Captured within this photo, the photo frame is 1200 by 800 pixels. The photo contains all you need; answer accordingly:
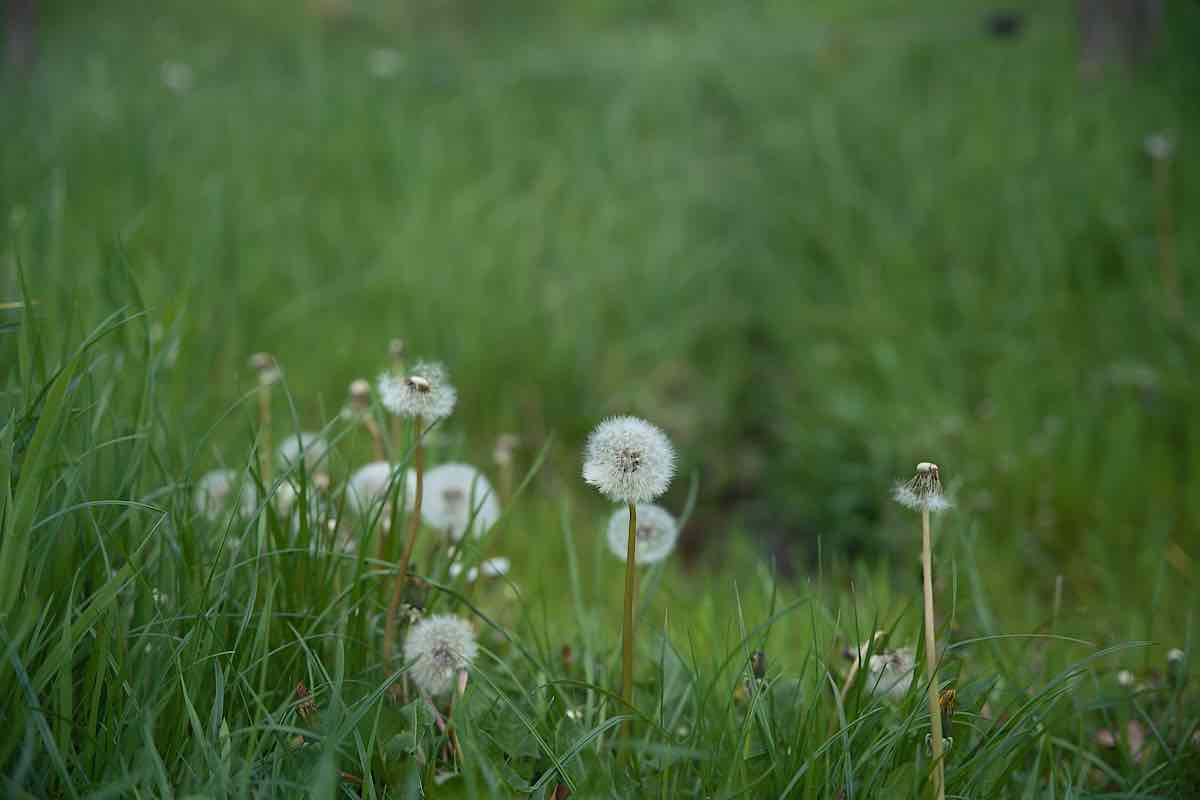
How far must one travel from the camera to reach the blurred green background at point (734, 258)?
107 inches

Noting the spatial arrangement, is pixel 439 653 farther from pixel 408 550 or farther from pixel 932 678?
pixel 932 678

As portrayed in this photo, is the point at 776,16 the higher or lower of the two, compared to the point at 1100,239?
higher

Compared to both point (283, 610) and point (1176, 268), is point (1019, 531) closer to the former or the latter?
point (1176, 268)

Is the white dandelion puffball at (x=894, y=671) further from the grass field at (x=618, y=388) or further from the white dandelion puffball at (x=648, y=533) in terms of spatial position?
the white dandelion puffball at (x=648, y=533)

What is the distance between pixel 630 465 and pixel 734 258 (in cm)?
297

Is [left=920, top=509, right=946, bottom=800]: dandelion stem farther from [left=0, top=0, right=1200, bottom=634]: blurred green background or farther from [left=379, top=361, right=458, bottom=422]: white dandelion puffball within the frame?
[left=0, top=0, right=1200, bottom=634]: blurred green background

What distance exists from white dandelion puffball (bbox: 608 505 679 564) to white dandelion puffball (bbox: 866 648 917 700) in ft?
0.99

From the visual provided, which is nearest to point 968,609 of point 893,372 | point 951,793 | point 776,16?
point 951,793

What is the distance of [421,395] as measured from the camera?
104 centimetres

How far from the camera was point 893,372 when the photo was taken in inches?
124

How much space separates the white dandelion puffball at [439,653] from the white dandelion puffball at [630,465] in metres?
0.27

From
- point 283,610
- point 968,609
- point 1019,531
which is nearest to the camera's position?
point 283,610

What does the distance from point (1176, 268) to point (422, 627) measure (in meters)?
3.06

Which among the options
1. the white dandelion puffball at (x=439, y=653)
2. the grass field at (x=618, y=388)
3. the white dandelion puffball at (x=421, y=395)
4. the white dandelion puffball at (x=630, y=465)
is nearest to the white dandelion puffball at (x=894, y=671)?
the grass field at (x=618, y=388)
